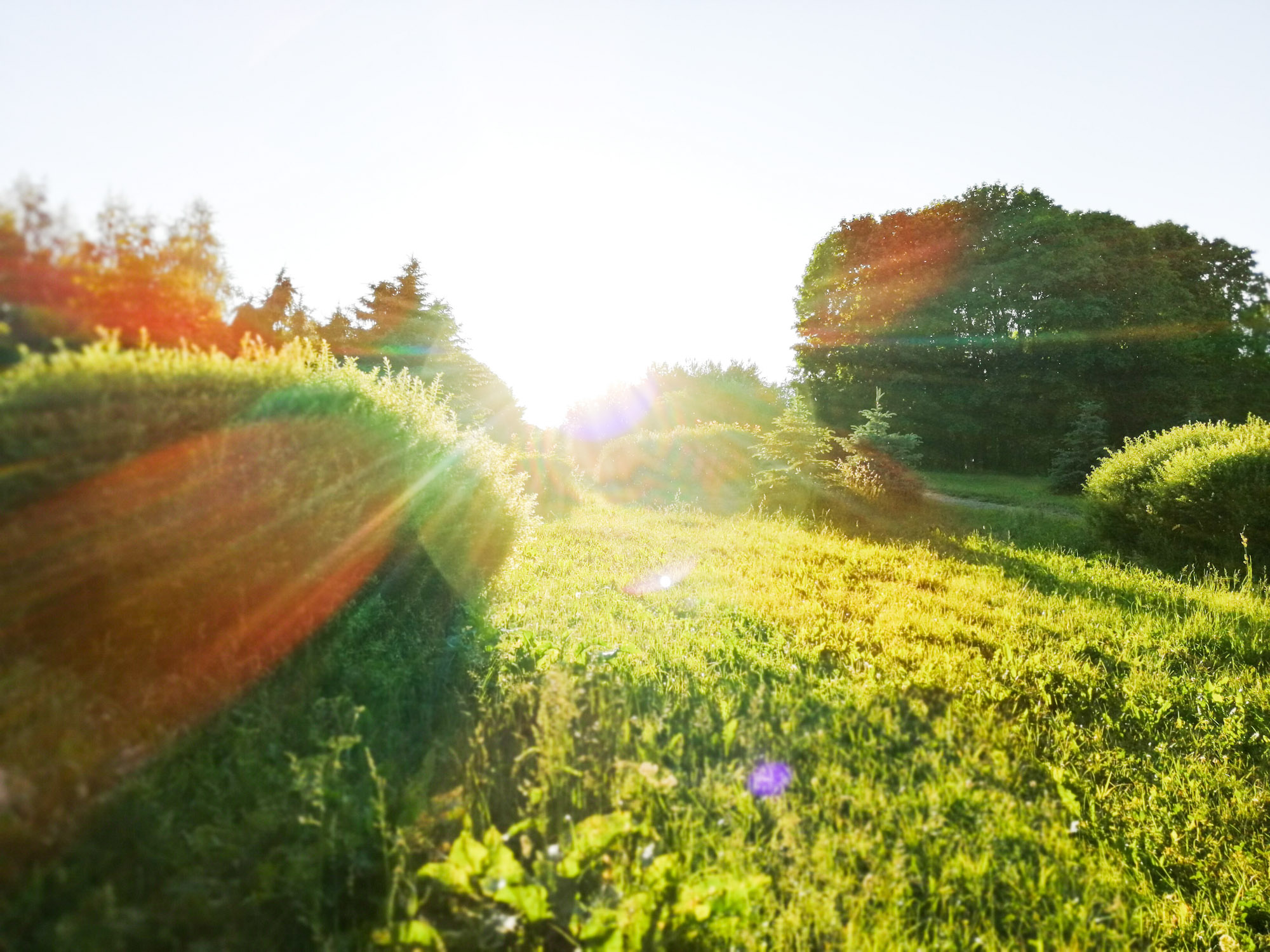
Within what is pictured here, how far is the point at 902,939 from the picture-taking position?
2.55m

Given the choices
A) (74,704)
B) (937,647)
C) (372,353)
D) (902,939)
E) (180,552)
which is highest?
(372,353)

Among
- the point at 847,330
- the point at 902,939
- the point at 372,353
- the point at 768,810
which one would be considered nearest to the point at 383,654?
the point at 768,810

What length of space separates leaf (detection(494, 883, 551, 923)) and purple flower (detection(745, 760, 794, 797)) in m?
1.49

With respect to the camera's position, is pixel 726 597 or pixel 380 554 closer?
pixel 380 554

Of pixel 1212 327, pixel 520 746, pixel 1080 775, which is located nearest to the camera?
pixel 520 746

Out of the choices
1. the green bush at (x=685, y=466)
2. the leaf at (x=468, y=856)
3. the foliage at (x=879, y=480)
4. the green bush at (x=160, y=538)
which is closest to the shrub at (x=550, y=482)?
the green bush at (x=685, y=466)

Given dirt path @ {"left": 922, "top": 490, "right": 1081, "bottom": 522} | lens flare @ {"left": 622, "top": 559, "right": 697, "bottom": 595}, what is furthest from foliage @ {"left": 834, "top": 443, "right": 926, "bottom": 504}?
lens flare @ {"left": 622, "top": 559, "right": 697, "bottom": 595}

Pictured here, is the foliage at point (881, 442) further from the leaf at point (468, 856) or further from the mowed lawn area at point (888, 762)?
the leaf at point (468, 856)

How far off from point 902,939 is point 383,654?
3198 millimetres

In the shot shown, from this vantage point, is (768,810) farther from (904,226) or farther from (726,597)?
(904,226)

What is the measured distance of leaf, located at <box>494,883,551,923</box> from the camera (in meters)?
2.09

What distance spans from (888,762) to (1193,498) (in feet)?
27.4

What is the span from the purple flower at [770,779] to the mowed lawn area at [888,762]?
3.7 inches

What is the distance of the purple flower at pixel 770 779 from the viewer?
3.32 metres
